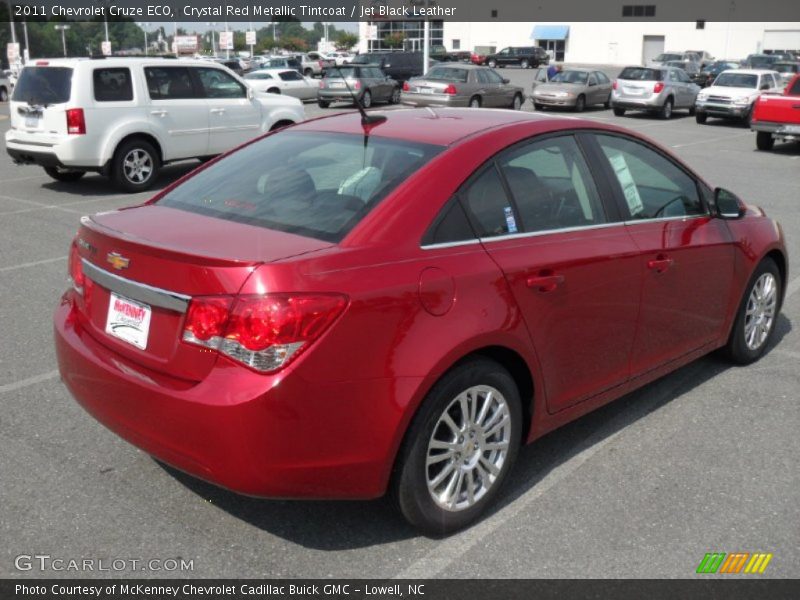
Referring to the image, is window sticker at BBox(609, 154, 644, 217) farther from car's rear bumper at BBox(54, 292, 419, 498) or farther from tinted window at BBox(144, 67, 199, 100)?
tinted window at BBox(144, 67, 199, 100)

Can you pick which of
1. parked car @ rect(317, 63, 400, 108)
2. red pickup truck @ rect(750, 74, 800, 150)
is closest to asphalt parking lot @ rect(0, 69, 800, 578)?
red pickup truck @ rect(750, 74, 800, 150)

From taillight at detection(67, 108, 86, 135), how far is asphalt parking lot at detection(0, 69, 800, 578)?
714 cm

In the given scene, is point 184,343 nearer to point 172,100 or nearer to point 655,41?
point 172,100

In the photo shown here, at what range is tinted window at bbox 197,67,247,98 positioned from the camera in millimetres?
13469

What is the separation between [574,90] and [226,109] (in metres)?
18.8

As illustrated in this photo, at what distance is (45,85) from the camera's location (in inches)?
472

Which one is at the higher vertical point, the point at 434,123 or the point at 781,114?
the point at 434,123

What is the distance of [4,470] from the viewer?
Result: 395cm

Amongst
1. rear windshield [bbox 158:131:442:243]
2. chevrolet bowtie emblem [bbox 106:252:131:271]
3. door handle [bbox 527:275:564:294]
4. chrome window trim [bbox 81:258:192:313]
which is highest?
rear windshield [bbox 158:131:442:243]

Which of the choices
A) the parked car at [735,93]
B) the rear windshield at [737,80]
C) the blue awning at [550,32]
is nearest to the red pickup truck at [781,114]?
the parked car at [735,93]

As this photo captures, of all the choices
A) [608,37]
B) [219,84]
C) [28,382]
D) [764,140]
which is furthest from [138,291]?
[608,37]

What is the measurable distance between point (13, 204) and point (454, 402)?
32.1ft

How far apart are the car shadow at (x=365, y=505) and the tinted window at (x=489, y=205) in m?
1.17

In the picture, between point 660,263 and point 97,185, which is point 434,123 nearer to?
point 660,263
